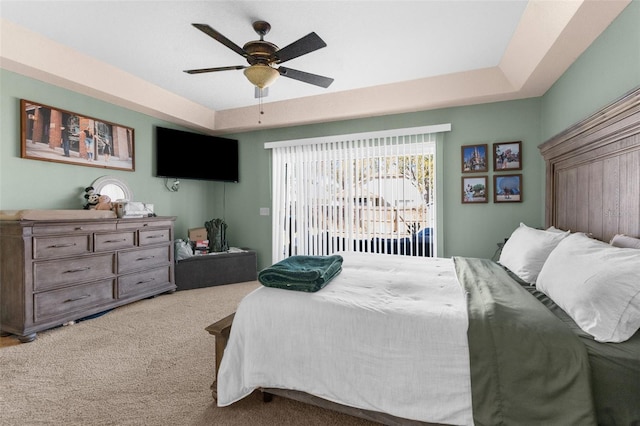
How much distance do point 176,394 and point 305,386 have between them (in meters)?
0.91

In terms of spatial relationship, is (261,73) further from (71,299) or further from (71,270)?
(71,299)

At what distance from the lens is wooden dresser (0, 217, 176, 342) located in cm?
252

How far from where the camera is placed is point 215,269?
4305mm

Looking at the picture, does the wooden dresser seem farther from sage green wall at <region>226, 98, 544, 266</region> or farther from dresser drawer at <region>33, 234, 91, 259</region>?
sage green wall at <region>226, 98, 544, 266</region>

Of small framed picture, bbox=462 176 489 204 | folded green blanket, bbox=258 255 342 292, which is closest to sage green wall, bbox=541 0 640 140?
small framed picture, bbox=462 176 489 204

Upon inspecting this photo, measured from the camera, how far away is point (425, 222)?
3922mm

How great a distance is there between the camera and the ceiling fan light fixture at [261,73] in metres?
2.31

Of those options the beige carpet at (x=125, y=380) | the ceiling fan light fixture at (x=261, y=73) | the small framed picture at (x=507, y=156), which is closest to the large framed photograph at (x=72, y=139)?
the beige carpet at (x=125, y=380)

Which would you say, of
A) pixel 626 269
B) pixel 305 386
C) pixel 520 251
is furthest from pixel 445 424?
pixel 520 251

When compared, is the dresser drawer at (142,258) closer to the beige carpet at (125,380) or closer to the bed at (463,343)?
the beige carpet at (125,380)

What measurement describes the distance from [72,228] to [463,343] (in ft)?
11.2

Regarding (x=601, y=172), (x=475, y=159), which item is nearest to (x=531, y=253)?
(x=601, y=172)

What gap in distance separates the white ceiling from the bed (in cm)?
126

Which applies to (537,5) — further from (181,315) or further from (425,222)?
(181,315)
